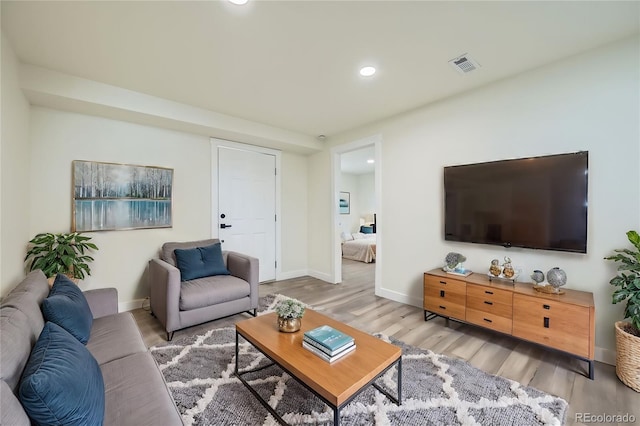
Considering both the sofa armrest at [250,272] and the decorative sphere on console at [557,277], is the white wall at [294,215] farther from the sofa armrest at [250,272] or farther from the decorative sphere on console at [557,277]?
the decorative sphere on console at [557,277]

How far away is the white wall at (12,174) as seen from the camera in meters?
1.95

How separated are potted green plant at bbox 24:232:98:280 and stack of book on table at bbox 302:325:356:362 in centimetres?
249

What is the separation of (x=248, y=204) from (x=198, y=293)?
191 cm

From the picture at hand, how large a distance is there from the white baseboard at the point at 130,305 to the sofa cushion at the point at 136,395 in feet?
6.85

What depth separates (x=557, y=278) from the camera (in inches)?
85.2

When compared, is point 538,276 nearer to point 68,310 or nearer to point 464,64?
point 464,64

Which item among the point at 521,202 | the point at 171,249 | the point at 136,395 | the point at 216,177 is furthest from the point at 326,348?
the point at 216,177

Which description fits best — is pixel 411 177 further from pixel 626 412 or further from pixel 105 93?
pixel 105 93

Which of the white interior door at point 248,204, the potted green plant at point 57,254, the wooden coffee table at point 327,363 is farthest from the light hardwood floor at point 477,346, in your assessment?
the wooden coffee table at point 327,363

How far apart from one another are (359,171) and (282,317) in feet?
23.5

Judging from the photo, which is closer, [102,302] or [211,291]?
[102,302]

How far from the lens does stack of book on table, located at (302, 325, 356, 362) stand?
150cm

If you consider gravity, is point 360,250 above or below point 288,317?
below

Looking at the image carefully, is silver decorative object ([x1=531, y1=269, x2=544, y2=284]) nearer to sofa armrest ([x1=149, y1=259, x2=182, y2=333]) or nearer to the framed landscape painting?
sofa armrest ([x1=149, y1=259, x2=182, y2=333])
